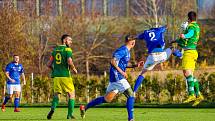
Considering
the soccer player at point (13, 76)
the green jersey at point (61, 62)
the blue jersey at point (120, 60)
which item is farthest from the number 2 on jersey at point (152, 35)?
the soccer player at point (13, 76)

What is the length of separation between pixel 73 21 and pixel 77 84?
15028 millimetres

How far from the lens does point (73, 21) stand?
5225 cm

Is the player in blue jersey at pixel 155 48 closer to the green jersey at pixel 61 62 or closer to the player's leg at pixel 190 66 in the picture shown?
the player's leg at pixel 190 66

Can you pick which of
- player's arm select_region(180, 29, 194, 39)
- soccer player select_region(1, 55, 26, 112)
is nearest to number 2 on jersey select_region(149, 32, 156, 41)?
player's arm select_region(180, 29, 194, 39)

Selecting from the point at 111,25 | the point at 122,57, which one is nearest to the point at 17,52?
the point at 111,25

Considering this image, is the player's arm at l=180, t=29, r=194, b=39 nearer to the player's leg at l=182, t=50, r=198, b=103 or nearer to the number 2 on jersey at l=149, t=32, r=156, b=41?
the player's leg at l=182, t=50, r=198, b=103

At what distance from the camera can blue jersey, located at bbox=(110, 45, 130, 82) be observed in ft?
58.3

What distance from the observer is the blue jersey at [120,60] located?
700 inches

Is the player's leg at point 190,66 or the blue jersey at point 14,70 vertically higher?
the blue jersey at point 14,70

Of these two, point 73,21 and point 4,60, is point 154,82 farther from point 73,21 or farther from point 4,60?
point 73,21

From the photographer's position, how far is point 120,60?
17.9 m

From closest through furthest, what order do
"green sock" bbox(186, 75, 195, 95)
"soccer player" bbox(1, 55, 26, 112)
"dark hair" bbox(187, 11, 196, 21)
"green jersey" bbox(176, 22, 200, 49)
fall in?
1. "dark hair" bbox(187, 11, 196, 21)
2. "green jersey" bbox(176, 22, 200, 49)
3. "green sock" bbox(186, 75, 195, 95)
4. "soccer player" bbox(1, 55, 26, 112)

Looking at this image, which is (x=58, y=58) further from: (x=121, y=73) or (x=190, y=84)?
(x=190, y=84)

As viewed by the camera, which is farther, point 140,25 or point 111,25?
point 140,25
